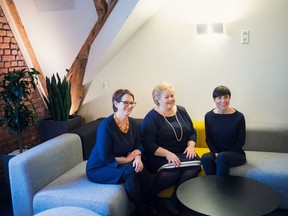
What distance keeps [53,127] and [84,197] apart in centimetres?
147

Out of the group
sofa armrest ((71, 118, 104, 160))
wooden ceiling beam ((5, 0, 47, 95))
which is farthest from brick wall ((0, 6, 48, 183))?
sofa armrest ((71, 118, 104, 160))

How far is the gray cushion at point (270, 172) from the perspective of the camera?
2.55 meters

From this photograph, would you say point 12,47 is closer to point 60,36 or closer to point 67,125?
point 60,36

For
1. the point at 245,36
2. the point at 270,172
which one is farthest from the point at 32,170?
the point at 245,36

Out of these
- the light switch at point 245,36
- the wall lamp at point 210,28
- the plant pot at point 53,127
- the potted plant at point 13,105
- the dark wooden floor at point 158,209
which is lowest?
the dark wooden floor at point 158,209

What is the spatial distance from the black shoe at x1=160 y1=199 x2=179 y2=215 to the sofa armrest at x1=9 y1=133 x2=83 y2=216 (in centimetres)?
92

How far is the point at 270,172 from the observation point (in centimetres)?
257

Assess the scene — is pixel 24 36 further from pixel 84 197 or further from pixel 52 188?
pixel 84 197

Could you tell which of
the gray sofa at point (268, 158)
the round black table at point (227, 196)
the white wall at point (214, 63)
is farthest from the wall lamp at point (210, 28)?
the round black table at point (227, 196)

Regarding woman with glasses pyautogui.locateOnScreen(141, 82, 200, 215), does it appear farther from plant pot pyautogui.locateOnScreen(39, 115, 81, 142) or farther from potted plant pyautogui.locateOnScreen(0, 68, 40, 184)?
potted plant pyautogui.locateOnScreen(0, 68, 40, 184)

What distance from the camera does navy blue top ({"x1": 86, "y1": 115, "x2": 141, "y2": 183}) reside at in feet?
8.09

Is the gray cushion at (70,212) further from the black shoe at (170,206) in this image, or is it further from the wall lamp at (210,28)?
the wall lamp at (210,28)

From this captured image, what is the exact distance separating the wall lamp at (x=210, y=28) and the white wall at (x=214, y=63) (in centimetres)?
7

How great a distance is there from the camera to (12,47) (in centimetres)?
345
